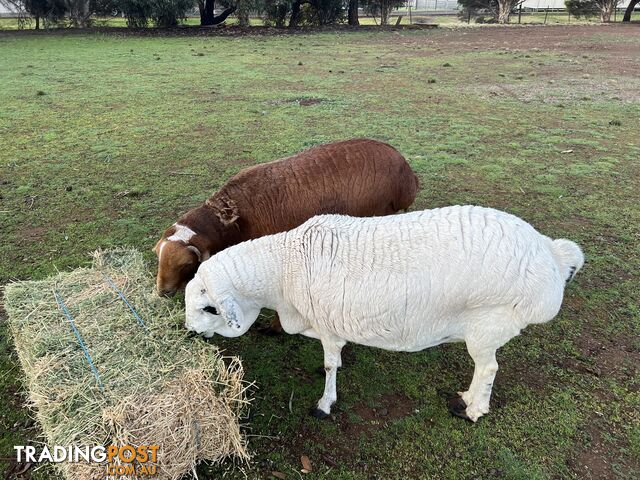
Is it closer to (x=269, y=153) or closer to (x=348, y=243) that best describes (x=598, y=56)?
(x=269, y=153)

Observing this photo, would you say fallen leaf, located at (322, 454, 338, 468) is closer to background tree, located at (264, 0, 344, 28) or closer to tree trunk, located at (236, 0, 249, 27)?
tree trunk, located at (236, 0, 249, 27)

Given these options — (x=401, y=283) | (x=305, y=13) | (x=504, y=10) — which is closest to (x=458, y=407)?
(x=401, y=283)

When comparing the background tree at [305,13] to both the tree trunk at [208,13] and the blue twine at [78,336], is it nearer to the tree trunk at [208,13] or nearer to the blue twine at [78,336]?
the tree trunk at [208,13]

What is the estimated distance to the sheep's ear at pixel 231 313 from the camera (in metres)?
3.23

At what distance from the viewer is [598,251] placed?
541cm

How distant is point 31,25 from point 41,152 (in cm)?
3021

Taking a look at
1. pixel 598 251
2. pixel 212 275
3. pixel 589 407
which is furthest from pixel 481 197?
pixel 212 275

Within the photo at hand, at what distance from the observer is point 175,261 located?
12.6ft

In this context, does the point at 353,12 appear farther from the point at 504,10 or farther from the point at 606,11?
the point at 606,11

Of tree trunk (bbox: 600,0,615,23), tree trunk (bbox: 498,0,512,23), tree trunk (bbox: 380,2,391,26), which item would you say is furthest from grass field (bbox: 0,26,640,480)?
tree trunk (bbox: 600,0,615,23)

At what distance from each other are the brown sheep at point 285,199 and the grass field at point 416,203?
94cm

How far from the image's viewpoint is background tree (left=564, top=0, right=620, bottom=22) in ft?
122

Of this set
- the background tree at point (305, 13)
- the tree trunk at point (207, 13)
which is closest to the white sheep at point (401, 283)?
the background tree at point (305, 13)

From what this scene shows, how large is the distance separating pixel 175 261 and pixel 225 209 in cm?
71
